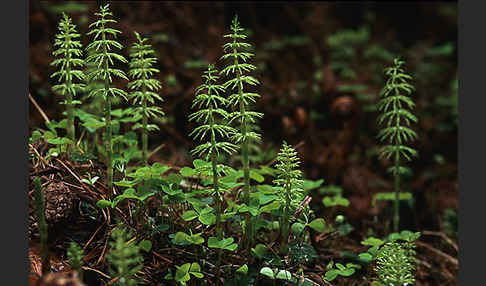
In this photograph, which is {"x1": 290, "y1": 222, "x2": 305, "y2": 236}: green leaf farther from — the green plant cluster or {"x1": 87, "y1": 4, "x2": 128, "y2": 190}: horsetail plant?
{"x1": 87, "y1": 4, "x2": 128, "y2": 190}: horsetail plant

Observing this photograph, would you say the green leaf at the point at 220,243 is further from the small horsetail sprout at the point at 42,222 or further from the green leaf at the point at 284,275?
the small horsetail sprout at the point at 42,222

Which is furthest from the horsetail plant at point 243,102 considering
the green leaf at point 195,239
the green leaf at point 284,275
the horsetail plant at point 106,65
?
the horsetail plant at point 106,65

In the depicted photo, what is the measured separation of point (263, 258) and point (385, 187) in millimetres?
2599

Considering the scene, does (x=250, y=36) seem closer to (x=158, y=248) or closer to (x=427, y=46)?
(x=427, y=46)

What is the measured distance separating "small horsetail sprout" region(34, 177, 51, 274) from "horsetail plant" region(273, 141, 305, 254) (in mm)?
1180

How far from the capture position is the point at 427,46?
26.3 feet

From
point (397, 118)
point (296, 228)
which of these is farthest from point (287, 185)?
point (397, 118)

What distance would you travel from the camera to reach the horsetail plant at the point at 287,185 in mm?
2539

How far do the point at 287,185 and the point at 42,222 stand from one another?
4.17 ft

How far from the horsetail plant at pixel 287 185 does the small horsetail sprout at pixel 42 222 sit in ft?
3.87

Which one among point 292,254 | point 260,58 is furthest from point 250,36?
point 292,254

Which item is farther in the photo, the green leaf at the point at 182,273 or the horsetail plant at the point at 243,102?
the horsetail plant at the point at 243,102

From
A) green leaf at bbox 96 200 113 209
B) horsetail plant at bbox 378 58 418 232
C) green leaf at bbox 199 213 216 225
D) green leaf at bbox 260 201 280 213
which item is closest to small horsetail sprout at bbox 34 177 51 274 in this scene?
green leaf at bbox 96 200 113 209

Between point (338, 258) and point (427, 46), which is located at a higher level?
point (427, 46)
